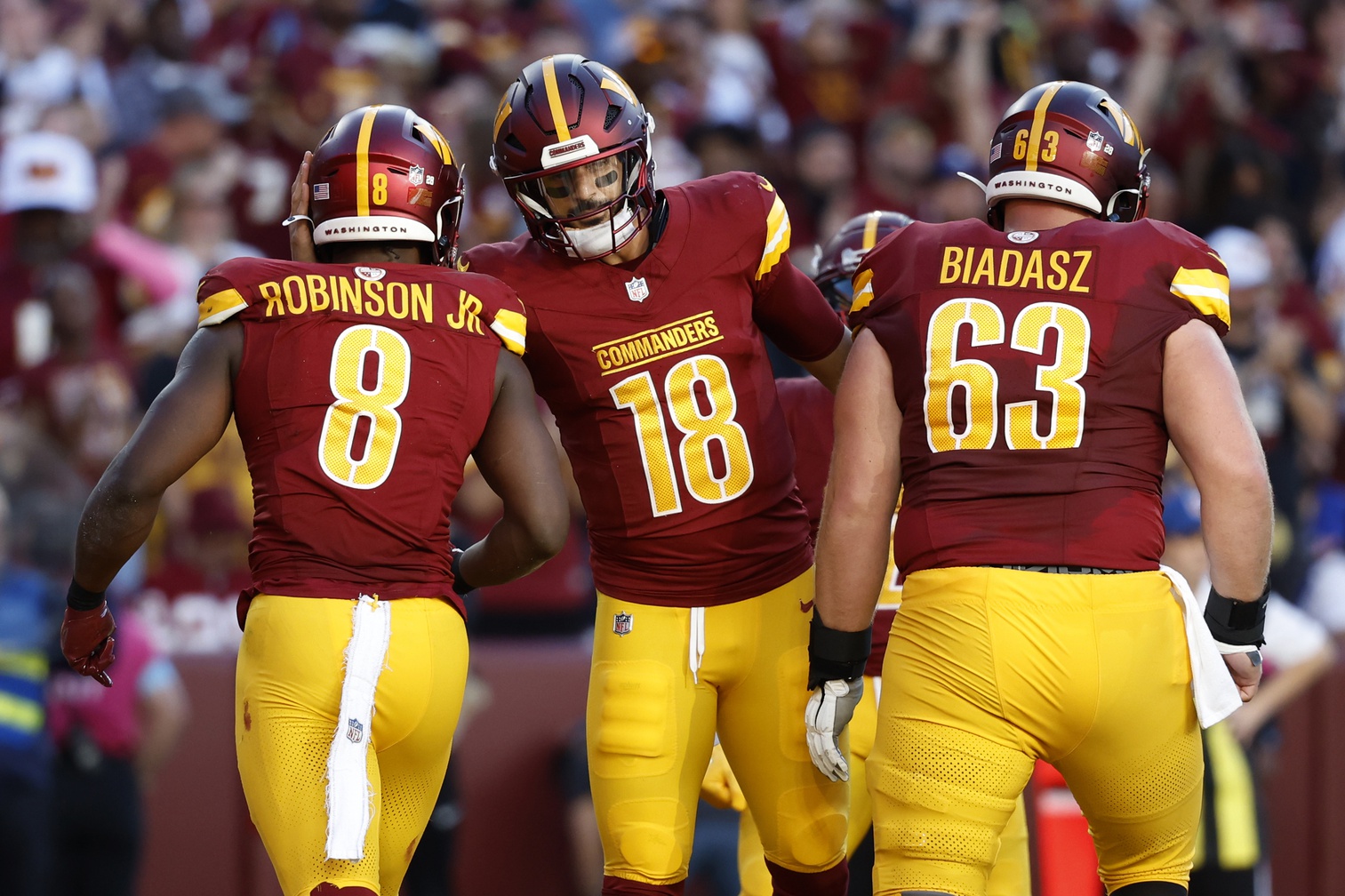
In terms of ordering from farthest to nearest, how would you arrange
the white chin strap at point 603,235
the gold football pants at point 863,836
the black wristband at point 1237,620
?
the gold football pants at point 863,836, the white chin strap at point 603,235, the black wristband at point 1237,620

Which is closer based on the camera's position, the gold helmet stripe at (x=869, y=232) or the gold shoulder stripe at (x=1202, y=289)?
the gold shoulder stripe at (x=1202, y=289)

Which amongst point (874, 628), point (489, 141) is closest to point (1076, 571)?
point (874, 628)

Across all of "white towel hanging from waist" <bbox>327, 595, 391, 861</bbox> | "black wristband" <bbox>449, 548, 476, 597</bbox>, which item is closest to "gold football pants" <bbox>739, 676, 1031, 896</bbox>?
"black wristband" <bbox>449, 548, 476, 597</bbox>

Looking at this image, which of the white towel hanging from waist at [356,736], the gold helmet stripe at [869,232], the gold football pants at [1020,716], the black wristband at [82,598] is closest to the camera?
the white towel hanging from waist at [356,736]

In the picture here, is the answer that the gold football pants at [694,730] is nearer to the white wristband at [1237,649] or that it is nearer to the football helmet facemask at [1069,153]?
the white wristband at [1237,649]

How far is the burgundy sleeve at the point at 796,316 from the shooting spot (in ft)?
14.2

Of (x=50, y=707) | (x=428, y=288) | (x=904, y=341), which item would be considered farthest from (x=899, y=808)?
(x=50, y=707)

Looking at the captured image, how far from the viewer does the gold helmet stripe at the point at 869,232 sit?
4922mm

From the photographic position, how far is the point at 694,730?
4.12 meters

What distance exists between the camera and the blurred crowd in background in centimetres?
750

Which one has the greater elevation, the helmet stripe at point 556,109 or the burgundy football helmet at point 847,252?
the helmet stripe at point 556,109

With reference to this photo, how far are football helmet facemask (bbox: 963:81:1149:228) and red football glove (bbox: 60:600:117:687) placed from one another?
2201 millimetres

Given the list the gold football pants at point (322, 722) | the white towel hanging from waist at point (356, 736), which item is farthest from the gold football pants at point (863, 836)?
the white towel hanging from waist at point (356, 736)

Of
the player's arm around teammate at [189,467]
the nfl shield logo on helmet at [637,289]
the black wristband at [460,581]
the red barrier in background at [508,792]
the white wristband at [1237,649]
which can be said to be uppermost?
the nfl shield logo on helmet at [637,289]
